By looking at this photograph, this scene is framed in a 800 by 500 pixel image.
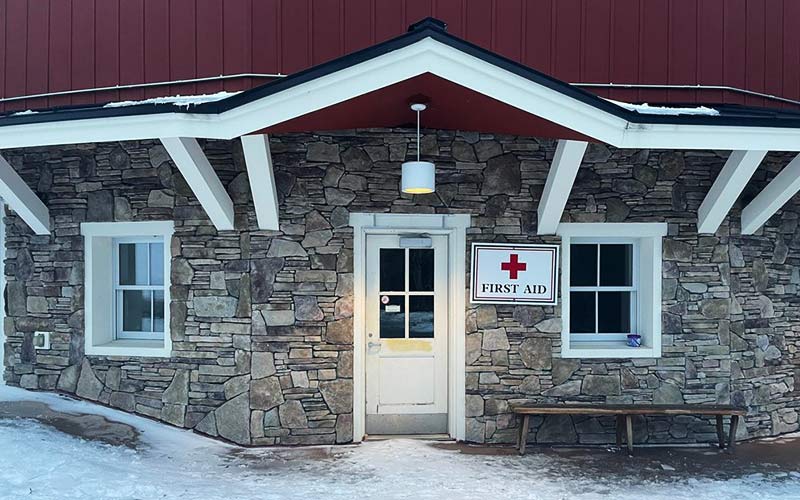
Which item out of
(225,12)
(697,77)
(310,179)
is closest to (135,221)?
(310,179)

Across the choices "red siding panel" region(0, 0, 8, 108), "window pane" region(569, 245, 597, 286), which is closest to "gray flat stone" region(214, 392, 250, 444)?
"window pane" region(569, 245, 597, 286)

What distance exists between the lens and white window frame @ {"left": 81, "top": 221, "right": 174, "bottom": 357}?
5137mm

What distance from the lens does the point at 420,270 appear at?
16.9 ft

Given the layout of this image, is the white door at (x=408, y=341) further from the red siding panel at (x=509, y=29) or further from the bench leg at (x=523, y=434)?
the red siding panel at (x=509, y=29)

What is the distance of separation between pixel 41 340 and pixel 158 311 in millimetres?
1177

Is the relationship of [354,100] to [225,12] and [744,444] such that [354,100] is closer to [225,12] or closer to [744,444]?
[225,12]

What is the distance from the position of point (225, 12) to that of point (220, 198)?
155 cm

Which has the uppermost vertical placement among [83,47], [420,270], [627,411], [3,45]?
[3,45]

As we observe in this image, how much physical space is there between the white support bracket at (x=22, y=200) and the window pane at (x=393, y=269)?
11.0ft

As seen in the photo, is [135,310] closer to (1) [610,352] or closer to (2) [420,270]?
(2) [420,270]

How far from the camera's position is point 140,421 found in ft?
16.9

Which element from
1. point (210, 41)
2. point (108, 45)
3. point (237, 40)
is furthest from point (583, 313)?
point (108, 45)

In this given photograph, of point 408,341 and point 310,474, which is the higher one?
point 408,341

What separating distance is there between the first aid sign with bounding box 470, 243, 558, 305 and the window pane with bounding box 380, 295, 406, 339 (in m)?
0.65
